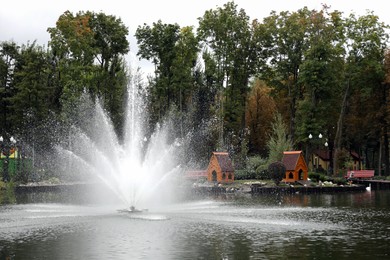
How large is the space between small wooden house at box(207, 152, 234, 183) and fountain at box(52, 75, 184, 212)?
152 inches

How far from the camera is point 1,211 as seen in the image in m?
35.7

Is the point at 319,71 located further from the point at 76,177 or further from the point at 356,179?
the point at 76,177

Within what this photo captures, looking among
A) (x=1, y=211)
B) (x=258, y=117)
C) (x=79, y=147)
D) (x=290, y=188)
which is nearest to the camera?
(x=1, y=211)

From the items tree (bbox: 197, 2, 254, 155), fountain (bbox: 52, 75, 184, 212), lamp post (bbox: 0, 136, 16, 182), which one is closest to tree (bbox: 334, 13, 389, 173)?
tree (bbox: 197, 2, 254, 155)

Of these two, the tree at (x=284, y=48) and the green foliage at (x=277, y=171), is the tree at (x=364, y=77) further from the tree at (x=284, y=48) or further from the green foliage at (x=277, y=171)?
the green foliage at (x=277, y=171)

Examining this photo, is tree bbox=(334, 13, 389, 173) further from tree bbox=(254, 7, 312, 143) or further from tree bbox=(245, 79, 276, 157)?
tree bbox=(245, 79, 276, 157)

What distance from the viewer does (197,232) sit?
2559 cm

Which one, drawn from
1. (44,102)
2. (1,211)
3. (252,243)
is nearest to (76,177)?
(44,102)

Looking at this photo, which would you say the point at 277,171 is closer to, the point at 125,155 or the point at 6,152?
the point at 125,155

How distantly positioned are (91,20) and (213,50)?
1663 cm

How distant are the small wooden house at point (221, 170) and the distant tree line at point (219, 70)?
10.1m

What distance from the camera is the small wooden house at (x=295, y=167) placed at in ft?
196

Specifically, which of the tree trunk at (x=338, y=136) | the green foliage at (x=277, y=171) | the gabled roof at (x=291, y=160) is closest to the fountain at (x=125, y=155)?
the green foliage at (x=277, y=171)

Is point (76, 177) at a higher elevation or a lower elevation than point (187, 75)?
lower
